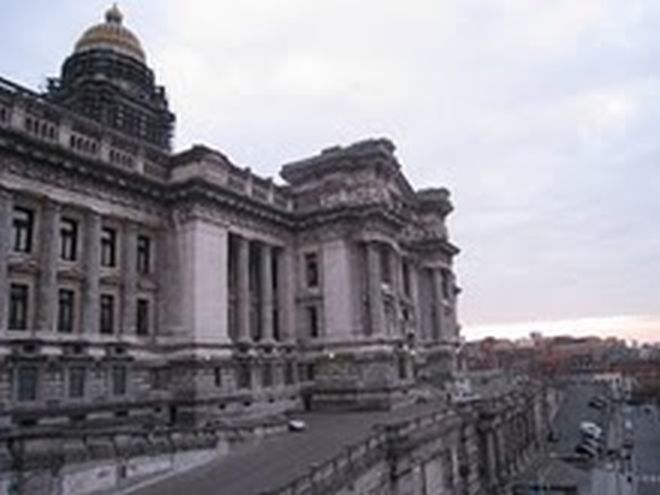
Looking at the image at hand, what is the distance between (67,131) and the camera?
3619 centimetres

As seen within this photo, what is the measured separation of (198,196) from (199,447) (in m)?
18.1

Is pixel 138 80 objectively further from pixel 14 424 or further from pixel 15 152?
pixel 14 424

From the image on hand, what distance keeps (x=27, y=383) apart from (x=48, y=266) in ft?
19.0

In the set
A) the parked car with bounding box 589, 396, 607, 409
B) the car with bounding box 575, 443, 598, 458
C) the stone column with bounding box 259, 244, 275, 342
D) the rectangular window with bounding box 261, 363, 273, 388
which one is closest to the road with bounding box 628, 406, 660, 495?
the car with bounding box 575, 443, 598, 458

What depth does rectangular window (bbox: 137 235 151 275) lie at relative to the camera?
42031 millimetres

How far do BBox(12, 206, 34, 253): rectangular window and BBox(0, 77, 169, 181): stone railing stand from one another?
3.71 metres

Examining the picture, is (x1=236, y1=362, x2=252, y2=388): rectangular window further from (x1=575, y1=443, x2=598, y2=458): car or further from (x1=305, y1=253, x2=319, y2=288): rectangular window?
(x1=575, y1=443, x2=598, y2=458): car

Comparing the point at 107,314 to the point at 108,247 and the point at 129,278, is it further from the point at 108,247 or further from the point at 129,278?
the point at 108,247

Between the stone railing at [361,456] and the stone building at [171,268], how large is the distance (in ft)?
40.8

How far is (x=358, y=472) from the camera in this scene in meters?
27.0

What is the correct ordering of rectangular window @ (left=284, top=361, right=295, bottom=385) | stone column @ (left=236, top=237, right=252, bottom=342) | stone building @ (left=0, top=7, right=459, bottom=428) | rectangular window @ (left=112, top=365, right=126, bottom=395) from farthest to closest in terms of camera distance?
rectangular window @ (left=284, top=361, right=295, bottom=385) < stone column @ (left=236, top=237, right=252, bottom=342) < rectangular window @ (left=112, top=365, right=126, bottom=395) < stone building @ (left=0, top=7, right=459, bottom=428)

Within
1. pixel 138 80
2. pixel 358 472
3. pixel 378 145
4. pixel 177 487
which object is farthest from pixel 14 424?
pixel 138 80

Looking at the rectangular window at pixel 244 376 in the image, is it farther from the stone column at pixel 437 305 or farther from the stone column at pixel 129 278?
the stone column at pixel 437 305

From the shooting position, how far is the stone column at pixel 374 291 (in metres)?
51.3
